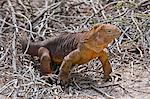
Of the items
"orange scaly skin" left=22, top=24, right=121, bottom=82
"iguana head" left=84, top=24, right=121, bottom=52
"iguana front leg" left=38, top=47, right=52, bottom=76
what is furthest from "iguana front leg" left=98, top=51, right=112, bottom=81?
"iguana front leg" left=38, top=47, right=52, bottom=76

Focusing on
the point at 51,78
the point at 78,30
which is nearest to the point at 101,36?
the point at 51,78

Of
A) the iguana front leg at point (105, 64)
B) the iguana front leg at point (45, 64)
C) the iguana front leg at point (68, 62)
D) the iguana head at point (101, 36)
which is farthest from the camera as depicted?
the iguana front leg at point (45, 64)

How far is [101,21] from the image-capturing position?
472 cm

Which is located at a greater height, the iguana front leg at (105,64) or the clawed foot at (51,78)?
the iguana front leg at (105,64)

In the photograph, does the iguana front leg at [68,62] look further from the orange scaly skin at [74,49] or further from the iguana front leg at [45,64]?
the iguana front leg at [45,64]

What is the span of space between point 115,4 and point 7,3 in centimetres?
134

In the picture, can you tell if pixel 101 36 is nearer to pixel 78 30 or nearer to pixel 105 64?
pixel 105 64

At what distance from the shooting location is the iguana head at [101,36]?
3.37 m

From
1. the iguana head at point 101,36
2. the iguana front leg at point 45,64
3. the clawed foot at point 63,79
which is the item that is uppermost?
the iguana head at point 101,36

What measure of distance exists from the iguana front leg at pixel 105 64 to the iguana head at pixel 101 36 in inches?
5.9

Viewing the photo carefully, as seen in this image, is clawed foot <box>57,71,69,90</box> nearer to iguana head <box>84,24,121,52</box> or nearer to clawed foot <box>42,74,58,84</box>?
clawed foot <box>42,74,58,84</box>

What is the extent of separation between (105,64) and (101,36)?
364 mm

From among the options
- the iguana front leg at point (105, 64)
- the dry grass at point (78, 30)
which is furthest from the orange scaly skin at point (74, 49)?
the dry grass at point (78, 30)

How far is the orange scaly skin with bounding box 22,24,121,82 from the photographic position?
3.42 metres
